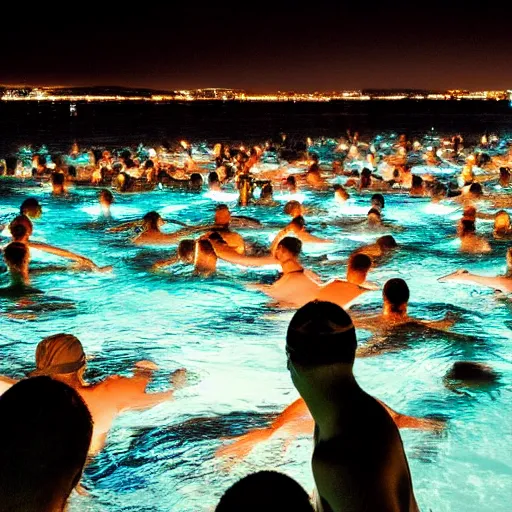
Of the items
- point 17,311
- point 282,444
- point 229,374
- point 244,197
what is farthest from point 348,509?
point 244,197

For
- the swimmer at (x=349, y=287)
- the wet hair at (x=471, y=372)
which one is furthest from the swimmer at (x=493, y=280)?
the wet hair at (x=471, y=372)

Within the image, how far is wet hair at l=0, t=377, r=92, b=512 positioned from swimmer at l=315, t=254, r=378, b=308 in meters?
5.65

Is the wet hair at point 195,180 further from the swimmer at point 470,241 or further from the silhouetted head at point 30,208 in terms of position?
the swimmer at point 470,241

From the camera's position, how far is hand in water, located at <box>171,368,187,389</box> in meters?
6.54

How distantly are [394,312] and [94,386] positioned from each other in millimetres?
3354

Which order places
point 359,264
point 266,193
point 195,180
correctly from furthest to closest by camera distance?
point 195,180 < point 266,193 < point 359,264

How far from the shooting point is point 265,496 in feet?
5.55

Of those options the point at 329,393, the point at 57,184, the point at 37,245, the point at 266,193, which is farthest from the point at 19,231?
the point at 57,184

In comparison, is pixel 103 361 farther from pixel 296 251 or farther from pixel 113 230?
pixel 113 230

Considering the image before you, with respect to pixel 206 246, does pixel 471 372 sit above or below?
below

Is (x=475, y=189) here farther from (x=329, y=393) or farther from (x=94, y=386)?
(x=329, y=393)

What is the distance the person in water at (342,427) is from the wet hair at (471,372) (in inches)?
171

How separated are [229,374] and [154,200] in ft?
38.1

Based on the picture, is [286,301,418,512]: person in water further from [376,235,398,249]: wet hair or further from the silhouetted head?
the silhouetted head
